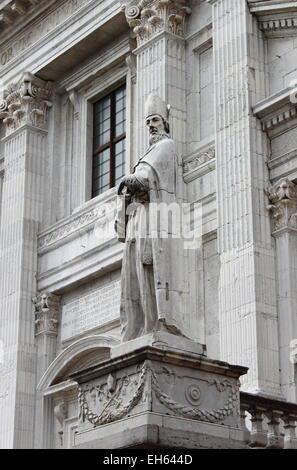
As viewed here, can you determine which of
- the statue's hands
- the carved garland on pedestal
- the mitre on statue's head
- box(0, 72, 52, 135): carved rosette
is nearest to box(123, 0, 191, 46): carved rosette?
box(0, 72, 52, 135): carved rosette

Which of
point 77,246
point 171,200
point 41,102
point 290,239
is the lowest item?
point 171,200

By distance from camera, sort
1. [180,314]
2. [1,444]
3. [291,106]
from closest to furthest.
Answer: [180,314]
[291,106]
[1,444]

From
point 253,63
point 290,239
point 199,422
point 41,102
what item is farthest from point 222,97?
point 199,422

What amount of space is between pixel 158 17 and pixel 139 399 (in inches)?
464

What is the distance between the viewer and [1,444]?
22.6m

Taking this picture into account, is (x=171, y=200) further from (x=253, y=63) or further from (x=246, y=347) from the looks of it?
(x=253, y=63)

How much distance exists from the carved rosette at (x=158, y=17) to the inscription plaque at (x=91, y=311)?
5.01 meters

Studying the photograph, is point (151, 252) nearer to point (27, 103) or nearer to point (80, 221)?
point (80, 221)

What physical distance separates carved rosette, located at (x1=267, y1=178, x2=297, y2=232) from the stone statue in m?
5.11

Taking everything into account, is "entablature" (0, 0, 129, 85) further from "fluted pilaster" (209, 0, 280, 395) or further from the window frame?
"fluted pilaster" (209, 0, 280, 395)

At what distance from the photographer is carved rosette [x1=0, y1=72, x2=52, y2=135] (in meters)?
25.4

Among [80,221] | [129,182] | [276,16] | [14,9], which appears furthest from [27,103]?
[129,182]

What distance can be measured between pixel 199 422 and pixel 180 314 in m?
1.39
